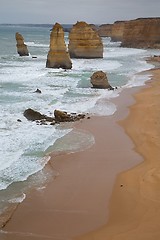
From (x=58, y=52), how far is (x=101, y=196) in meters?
27.2

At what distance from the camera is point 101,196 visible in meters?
9.39

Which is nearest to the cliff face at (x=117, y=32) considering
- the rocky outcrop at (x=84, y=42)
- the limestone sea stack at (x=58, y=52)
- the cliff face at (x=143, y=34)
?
the cliff face at (x=143, y=34)

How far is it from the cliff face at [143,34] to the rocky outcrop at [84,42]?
35.0 m

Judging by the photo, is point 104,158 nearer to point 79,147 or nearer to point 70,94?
point 79,147

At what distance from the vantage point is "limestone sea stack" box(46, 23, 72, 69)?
35.0 metres

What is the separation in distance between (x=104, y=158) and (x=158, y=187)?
8.56 feet

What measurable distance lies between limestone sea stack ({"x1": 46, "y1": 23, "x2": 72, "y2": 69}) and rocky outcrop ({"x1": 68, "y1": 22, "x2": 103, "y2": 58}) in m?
12.2

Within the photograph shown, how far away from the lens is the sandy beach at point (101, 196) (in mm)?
7797

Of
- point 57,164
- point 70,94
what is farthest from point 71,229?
point 70,94

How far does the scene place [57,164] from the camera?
37.8 ft

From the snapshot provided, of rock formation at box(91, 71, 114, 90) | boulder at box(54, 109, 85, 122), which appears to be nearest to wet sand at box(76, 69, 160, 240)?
boulder at box(54, 109, 85, 122)

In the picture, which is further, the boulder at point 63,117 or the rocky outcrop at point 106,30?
the rocky outcrop at point 106,30

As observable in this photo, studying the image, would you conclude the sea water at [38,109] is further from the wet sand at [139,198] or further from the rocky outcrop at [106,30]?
the rocky outcrop at [106,30]

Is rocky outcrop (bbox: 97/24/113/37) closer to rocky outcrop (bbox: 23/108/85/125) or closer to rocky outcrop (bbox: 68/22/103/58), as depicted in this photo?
rocky outcrop (bbox: 68/22/103/58)
